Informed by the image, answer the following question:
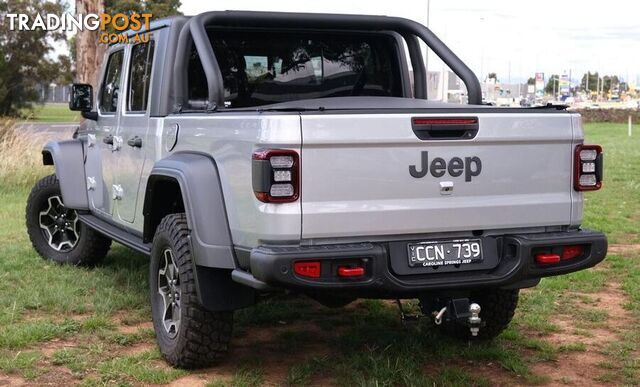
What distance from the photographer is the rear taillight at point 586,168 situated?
439 centimetres

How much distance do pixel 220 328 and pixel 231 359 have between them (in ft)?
1.49

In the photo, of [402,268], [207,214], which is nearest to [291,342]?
[207,214]

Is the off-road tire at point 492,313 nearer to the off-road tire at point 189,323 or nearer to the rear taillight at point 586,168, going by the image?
the rear taillight at point 586,168

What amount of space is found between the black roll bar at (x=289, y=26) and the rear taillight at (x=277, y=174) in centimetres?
97

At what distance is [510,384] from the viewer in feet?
14.8

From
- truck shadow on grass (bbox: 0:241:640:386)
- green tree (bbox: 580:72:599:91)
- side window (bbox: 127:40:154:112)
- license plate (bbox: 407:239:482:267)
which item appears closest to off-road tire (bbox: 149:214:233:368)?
truck shadow on grass (bbox: 0:241:640:386)

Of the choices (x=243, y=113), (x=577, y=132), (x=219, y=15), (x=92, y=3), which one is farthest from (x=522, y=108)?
(x=92, y=3)

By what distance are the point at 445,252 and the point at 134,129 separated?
8.23 ft

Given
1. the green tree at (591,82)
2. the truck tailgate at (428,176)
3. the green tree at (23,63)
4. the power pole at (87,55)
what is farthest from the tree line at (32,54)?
the green tree at (591,82)

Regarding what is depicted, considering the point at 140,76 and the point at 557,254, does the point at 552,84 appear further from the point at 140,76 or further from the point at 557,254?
the point at 557,254

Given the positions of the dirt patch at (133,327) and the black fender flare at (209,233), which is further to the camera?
the dirt patch at (133,327)

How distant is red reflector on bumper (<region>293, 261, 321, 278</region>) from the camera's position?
3738 mm

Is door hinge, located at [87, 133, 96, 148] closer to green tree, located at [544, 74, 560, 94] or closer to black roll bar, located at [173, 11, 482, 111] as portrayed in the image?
black roll bar, located at [173, 11, 482, 111]

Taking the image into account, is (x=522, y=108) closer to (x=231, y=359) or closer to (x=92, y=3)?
(x=231, y=359)
